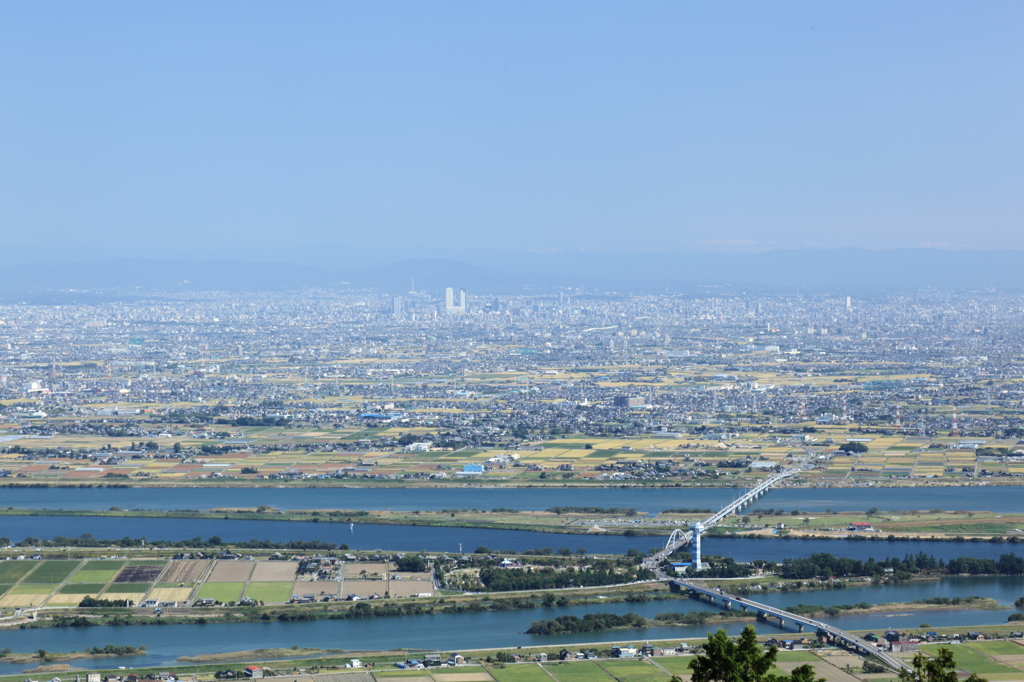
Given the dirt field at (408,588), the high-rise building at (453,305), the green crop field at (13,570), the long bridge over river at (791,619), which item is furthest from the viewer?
the high-rise building at (453,305)

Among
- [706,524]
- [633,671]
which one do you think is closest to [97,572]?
[633,671]

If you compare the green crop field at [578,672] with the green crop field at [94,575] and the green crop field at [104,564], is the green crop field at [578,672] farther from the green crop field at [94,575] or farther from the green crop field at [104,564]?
the green crop field at [104,564]

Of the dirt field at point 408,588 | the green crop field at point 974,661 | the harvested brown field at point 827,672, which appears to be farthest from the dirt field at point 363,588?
the green crop field at point 974,661

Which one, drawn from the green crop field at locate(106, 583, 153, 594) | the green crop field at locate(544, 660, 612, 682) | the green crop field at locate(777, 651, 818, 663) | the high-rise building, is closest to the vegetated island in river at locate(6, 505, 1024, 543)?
the green crop field at locate(106, 583, 153, 594)

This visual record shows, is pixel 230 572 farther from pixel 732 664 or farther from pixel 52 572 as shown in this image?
pixel 732 664

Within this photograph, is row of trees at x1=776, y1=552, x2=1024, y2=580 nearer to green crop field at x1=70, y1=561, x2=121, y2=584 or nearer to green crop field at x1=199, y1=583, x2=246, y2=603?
green crop field at x1=199, y1=583, x2=246, y2=603
